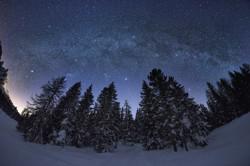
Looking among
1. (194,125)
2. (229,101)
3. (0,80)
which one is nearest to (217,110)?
(229,101)

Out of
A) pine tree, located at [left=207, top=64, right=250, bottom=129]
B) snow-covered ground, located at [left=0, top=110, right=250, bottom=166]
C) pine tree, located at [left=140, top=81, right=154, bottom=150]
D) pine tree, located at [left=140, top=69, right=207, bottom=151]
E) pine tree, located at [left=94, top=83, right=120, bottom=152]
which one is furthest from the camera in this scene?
pine tree, located at [left=207, top=64, right=250, bottom=129]

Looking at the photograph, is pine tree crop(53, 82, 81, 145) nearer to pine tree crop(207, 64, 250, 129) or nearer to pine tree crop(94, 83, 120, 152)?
pine tree crop(94, 83, 120, 152)

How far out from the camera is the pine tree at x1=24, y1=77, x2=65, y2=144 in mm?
22406

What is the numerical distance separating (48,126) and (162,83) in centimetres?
2454

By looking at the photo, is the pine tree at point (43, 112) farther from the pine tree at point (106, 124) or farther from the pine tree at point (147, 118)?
the pine tree at point (147, 118)

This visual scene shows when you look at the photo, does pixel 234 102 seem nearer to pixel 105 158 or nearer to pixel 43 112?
pixel 105 158

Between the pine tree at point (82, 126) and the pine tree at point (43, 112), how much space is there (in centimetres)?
495

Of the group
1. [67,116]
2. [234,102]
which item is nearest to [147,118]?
[67,116]

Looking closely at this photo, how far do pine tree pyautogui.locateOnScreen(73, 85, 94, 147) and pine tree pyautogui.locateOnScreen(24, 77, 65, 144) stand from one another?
16.3 ft

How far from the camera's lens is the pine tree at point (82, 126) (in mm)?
24516

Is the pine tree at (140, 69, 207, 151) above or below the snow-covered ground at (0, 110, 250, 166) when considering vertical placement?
above

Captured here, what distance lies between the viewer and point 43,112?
76.3 ft

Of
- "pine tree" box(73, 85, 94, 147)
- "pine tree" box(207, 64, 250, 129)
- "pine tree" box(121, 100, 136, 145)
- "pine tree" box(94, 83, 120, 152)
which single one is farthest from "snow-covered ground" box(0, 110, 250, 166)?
"pine tree" box(207, 64, 250, 129)

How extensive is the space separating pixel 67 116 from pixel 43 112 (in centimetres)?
434
